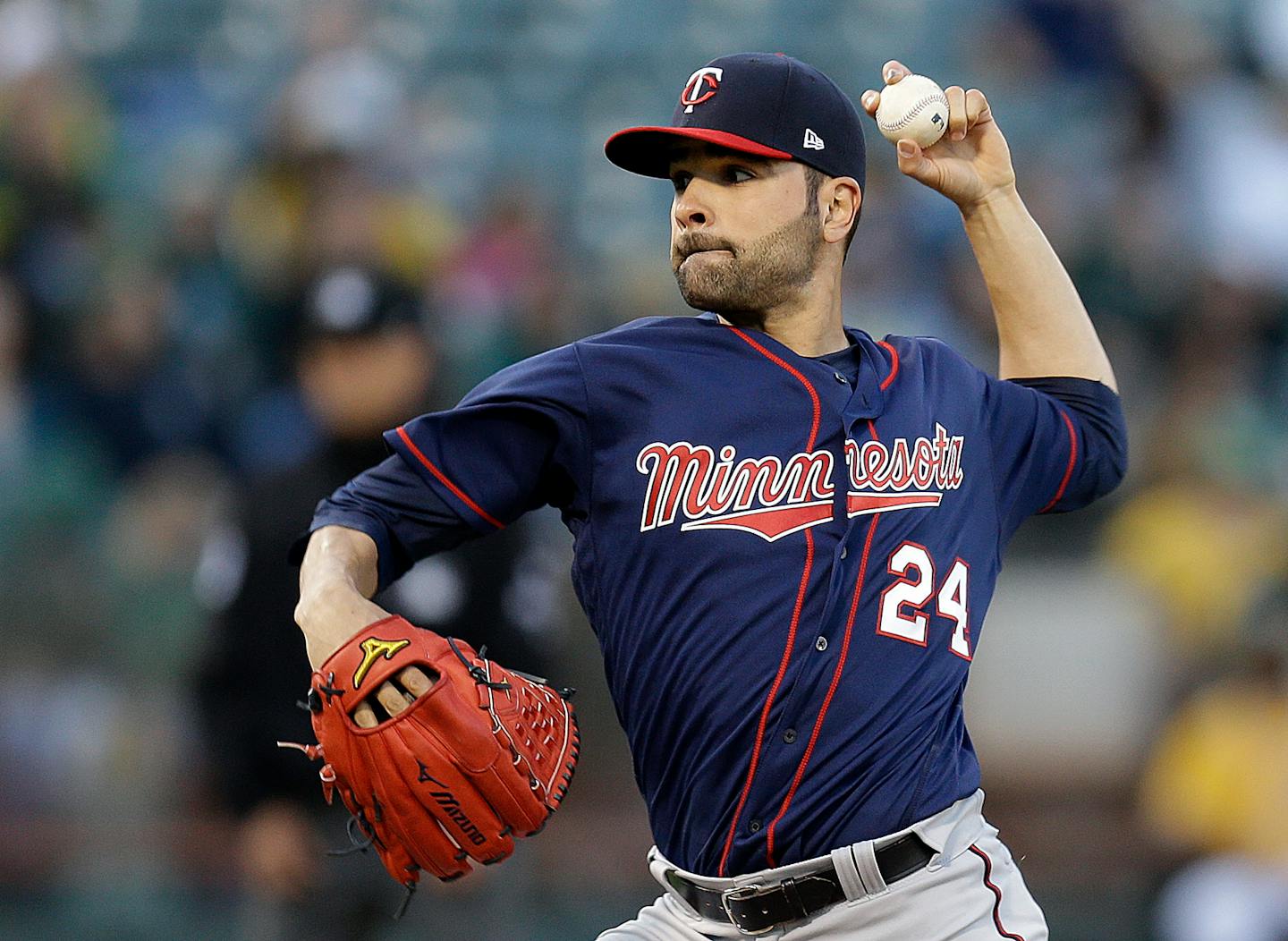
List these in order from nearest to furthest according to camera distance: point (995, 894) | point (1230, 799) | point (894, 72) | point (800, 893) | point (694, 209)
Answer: point (800, 893) → point (995, 894) → point (694, 209) → point (894, 72) → point (1230, 799)

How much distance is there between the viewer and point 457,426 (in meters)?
2.76

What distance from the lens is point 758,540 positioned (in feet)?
9.04

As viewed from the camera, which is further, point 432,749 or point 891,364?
point 891,364

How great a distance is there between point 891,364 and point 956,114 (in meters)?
0.50

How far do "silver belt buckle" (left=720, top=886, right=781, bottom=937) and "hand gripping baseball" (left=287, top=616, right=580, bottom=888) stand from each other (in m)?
0.30

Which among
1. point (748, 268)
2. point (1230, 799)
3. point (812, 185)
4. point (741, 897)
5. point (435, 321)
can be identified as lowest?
point (1230, 799)

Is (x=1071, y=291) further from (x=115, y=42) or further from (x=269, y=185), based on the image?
(x=115, y=42)

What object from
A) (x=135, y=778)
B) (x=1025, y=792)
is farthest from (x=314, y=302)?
(x=1025, y=792)

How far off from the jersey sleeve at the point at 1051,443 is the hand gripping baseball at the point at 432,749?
3.10ft

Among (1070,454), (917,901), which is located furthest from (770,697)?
(1070,454)

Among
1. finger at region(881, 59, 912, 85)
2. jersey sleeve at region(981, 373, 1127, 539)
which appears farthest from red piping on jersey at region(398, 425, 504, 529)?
finger at region(881, 59, 912, 85)

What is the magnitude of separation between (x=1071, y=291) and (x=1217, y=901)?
2749 mm

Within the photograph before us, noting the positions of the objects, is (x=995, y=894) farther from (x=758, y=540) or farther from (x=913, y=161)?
(x=913, y=161)

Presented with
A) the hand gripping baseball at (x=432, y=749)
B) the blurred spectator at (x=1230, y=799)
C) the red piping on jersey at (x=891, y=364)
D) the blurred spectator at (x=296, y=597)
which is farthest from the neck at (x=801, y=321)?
the blurred spectator at (x=1230, y=799)
